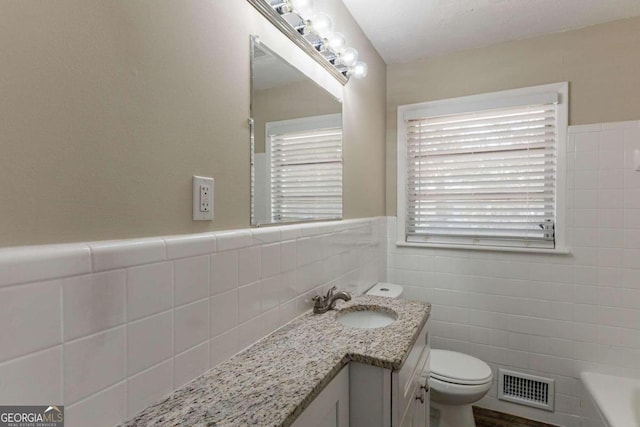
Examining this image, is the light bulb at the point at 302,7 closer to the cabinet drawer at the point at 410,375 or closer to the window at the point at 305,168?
the window at the point at 305,168

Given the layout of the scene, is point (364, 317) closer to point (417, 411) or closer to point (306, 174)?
point (417, 411)

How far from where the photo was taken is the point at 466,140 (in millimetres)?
2262

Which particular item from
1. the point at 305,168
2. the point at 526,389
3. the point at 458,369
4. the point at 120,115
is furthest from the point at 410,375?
the point at 526,389

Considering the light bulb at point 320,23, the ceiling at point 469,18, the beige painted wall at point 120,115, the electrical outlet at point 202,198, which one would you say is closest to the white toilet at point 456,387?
the beige painted wall at point 120,115

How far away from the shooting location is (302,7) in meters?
1.20

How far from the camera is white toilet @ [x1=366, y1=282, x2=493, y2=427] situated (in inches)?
67.3

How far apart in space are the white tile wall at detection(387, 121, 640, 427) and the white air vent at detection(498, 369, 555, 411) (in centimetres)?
4

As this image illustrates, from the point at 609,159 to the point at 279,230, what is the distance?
2013mm

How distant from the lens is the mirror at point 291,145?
3.69 ft

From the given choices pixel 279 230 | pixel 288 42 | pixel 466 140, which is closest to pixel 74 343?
pixel 279 230

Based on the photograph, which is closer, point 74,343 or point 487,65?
point 74,343

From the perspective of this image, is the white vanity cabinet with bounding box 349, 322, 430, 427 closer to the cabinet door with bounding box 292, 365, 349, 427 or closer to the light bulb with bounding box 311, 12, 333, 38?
the cabinet door with bounding box 292, 365, 349, 427

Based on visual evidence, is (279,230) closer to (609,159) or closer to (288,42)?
(288,42)

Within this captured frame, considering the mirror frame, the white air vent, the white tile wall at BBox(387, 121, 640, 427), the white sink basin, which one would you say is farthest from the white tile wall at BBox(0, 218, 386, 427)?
the white air vent
